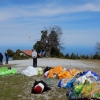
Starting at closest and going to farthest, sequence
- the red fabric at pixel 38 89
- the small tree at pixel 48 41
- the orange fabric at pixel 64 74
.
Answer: the red fabric at pixel 38 89 → the orange fabric at pixel 64 74 → the small tree at pixel 48 41

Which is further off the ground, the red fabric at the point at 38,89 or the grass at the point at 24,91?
the red fabric at the point at 38,89

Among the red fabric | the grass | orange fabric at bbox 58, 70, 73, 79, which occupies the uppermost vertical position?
orange fabric at bbox 58, 70, 73, 79

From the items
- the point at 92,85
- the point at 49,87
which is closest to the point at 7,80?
the point at 49,87

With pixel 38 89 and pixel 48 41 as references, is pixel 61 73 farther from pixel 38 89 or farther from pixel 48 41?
pixel 48 41

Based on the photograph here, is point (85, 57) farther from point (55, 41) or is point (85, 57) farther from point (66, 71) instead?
A: point (66, 71)

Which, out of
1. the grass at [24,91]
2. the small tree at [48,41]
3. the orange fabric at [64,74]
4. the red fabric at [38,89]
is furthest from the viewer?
the small tree at [48,41]

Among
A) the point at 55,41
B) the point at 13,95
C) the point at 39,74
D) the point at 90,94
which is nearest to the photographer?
the point at 90,94

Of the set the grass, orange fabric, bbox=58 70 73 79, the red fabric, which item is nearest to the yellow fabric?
orange fabric, bbox=58 70 73 79

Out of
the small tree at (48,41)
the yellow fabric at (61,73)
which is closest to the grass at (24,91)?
the yellow fabric at (61,73)

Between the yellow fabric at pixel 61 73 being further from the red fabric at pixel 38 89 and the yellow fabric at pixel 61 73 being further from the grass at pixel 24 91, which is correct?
the red fabric at pixel 38 89

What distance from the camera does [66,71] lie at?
1576 cm

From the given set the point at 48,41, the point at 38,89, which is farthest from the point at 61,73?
the point at 48,41

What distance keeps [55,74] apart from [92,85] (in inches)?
215

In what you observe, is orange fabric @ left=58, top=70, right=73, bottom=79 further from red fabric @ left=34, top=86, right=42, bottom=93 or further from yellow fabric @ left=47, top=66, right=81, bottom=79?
red fabric @ left=34, top=86, right=42, bottom=93
